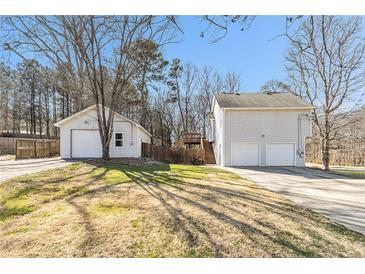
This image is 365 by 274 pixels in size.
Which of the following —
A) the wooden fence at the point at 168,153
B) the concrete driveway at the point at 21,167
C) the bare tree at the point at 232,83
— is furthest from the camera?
the bare tree at the point at 232,83

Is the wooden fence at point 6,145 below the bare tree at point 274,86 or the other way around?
below

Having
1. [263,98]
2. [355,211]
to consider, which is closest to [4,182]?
[355,211]

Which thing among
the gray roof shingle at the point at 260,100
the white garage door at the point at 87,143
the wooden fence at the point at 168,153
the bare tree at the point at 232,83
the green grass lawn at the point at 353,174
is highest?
the bare tree at the point at 232,83

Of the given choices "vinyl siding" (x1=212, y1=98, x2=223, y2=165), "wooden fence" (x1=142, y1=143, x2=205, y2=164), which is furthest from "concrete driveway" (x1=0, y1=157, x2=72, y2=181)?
"vinyl siding" (x1=212, y1=98, x2=223, y2=165)

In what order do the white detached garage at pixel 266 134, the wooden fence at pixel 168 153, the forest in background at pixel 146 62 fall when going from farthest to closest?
1. the wooden fence at pixel 168 153
2. the white detached garage at pixel 266 134
3. the forest in background at pixel 146 62

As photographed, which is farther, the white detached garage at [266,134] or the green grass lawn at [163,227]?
the white detached garage at [266,134]

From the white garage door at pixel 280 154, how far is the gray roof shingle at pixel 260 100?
7.87ft

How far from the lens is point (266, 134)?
41.5 ft

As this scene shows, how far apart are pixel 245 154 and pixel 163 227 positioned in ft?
34.3

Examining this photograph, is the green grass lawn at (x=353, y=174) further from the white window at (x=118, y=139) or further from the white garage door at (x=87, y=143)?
the white garage door at (x=87, y=143)

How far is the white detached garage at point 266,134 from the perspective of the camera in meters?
12.6

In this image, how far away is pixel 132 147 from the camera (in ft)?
47.5

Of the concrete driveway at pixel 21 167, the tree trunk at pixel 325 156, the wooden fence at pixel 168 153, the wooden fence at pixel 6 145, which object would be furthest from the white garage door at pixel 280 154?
the wooden fence at pixel 6 145

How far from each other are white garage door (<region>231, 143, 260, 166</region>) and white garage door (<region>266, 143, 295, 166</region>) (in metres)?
0.70
